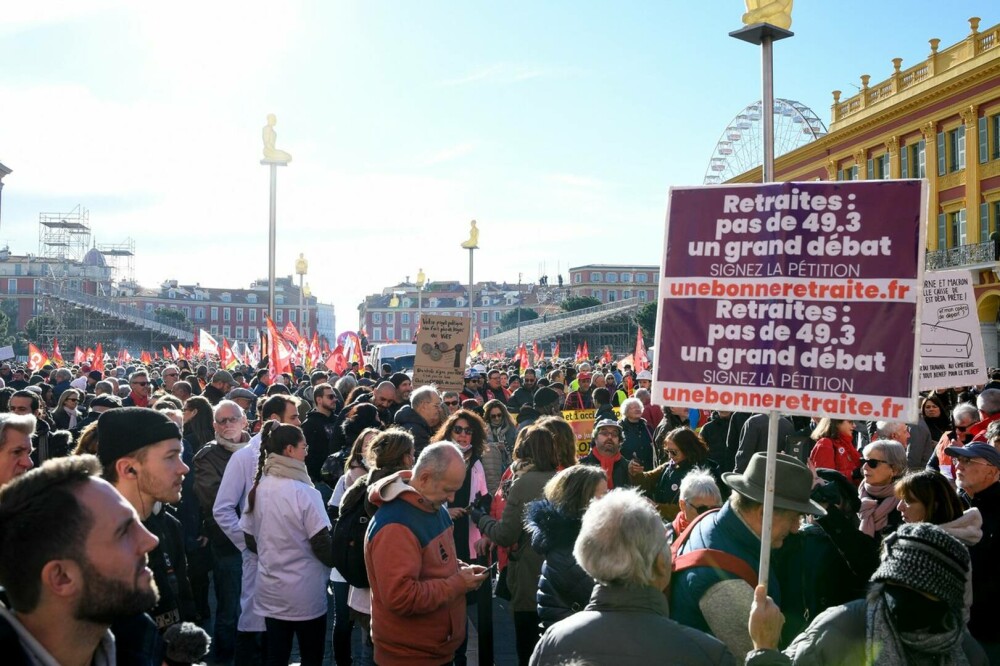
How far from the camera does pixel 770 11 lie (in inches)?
398

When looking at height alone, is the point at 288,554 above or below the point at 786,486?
below

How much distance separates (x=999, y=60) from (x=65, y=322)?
7046cm

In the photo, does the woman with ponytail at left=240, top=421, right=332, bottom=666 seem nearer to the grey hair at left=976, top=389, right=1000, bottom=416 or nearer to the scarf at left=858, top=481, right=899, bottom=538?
the scarf at left=858, top=481, right=899, bottom=538

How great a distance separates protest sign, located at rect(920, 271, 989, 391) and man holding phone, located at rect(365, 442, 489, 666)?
4992mm

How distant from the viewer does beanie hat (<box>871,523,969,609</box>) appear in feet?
9.39

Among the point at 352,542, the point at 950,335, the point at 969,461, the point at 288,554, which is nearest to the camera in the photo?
the point at 969,461

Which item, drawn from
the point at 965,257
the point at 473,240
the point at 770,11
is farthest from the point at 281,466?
the point at 965,257

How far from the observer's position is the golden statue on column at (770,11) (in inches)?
397

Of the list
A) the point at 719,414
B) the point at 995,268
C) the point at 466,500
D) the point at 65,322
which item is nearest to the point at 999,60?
the point at 995,268

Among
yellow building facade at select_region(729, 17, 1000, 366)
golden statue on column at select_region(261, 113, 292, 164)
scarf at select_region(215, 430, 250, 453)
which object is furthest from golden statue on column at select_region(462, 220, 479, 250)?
scarf at select_region(215, 430, 250, 453)

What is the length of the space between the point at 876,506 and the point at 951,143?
37.3 m

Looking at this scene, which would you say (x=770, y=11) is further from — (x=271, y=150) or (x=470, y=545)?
(x=271, y=150)

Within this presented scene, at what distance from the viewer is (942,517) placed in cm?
431

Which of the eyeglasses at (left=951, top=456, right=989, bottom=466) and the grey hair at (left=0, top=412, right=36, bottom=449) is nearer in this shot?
the grey hair at (left=0, top=412, right=36, bottom=449)
